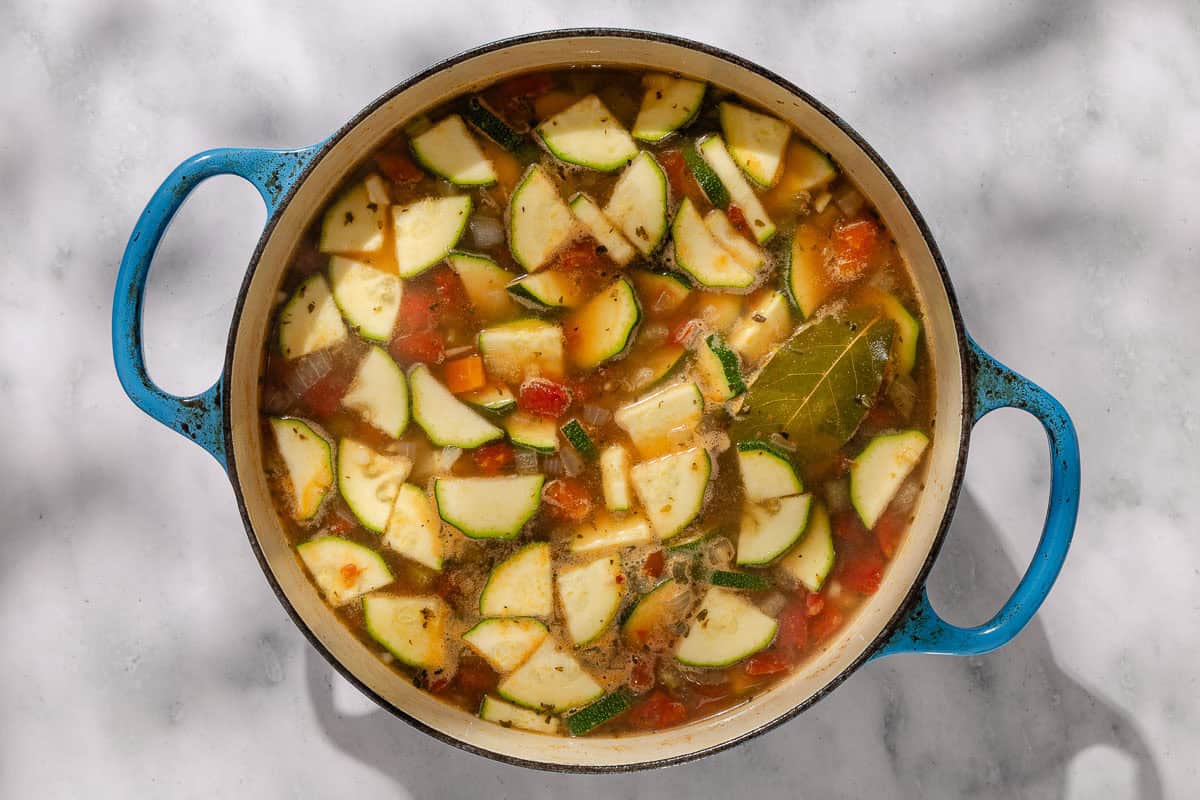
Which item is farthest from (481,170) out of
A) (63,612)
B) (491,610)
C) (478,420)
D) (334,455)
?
(63,612)

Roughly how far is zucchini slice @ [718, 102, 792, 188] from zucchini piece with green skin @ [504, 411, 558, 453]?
650mm

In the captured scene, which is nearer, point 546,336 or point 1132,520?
point 546,336

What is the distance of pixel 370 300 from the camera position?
6.82ft

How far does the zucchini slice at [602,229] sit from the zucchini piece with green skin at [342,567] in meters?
0.78

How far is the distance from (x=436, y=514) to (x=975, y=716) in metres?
1.33

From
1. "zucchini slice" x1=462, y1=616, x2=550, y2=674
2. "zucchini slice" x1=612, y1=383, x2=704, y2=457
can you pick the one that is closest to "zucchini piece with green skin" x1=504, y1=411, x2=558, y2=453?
"zucchini slice" x1=612, y1=383, x2=704, y2=457

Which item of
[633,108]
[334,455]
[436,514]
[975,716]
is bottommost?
[975,716]

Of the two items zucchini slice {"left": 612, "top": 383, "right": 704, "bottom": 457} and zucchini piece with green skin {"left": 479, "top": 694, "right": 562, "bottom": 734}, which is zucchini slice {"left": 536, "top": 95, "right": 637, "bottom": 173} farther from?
zucchini piece with green skin {"left": 479, "top": 694, "right": 562, "bottom": 734}

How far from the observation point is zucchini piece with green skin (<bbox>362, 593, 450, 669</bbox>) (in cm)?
212

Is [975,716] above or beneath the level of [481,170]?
beneath

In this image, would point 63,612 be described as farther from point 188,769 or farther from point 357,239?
point 357,239

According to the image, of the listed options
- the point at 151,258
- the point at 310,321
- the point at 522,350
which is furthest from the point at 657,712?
the point at 151,258

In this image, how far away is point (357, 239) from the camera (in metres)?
2.10

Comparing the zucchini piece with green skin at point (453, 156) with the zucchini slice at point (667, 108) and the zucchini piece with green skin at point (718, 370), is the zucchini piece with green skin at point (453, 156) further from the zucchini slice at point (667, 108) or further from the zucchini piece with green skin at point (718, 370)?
the zucchini piece with green skin at point (718, 370)
